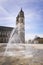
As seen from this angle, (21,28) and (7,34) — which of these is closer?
(21,28)

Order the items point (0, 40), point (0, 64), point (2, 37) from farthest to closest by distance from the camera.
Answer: point (2, 37)
point (0, 40)
point (0, 64)

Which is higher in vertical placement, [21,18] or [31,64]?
[21,18]

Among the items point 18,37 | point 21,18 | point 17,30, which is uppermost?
point 21,18

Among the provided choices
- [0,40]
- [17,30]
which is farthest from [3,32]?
[17,30]

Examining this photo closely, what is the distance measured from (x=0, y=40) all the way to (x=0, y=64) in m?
22.3

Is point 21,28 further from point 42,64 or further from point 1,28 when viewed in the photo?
point 42,64

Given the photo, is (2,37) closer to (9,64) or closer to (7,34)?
(7,34)

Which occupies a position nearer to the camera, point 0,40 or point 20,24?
point 20,24

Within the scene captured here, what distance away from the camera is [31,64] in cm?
385

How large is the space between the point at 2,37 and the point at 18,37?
19.5 feet

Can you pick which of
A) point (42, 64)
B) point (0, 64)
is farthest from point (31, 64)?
point (0, 64)

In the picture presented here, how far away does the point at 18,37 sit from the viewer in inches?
922

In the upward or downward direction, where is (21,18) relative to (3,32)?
upward

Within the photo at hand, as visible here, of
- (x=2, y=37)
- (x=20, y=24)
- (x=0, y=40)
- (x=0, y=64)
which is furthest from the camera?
(x=2, y=37)
